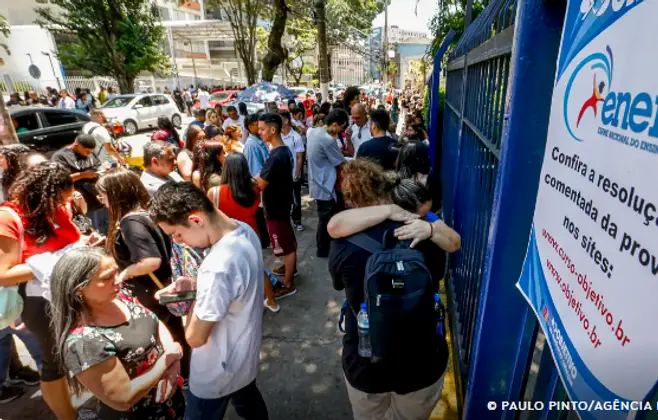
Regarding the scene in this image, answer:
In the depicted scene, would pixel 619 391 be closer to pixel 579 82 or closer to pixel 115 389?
pixel 579 82

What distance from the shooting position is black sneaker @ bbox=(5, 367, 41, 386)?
112 inches

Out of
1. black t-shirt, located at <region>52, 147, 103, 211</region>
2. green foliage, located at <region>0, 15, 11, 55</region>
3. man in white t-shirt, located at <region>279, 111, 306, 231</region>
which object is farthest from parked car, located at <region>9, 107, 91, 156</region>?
green foliage, located at <region>0, 15, 11, 55</region>

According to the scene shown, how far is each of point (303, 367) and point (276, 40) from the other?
10.8m

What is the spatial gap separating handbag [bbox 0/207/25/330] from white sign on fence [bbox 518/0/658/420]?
9.00ft

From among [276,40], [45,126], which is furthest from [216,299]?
[276,40]

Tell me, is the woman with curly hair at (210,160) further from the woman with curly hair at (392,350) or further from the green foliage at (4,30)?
the green foliage at (4,30)

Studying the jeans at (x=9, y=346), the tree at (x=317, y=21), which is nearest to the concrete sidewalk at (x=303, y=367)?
the jeans at (x=9, y=346)

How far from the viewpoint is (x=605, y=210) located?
0.77 metres

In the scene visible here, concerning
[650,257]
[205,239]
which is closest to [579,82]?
[650,257]

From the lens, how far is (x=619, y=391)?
74cm

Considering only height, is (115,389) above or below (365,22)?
below

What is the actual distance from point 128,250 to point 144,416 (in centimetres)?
104

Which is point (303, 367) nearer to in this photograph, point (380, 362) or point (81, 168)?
point (380, 362)

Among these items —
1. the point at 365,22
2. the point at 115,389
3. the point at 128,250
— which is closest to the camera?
the point at 115,389
